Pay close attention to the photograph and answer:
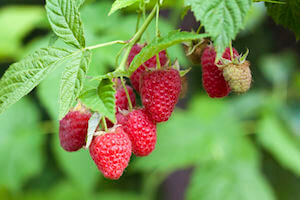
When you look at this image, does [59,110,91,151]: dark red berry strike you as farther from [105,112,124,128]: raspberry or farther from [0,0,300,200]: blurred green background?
[0,0,300,200]: blurred green background

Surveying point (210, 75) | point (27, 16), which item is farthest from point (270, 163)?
point (210, 75)

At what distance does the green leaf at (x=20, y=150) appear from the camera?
89.4 inches

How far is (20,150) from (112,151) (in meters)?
1.48

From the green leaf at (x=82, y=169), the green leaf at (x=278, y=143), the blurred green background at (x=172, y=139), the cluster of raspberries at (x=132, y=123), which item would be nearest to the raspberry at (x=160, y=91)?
the cluster of raspberries at (x=132, y=123)

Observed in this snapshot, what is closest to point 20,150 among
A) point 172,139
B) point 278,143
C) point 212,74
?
point 172,139

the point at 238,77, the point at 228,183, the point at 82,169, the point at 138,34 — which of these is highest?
the point at 138,34

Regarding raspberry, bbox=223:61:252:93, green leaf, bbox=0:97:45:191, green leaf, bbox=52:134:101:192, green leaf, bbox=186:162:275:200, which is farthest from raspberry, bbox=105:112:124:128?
green leaf, bbox=0:97:45:191

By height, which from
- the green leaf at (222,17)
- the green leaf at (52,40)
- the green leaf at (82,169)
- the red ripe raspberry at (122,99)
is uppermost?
the green leaf at (222,17)

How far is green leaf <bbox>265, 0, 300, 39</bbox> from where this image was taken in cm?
98

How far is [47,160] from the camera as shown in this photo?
100 inches

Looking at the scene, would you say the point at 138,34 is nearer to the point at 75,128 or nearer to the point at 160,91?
the point at 160,91

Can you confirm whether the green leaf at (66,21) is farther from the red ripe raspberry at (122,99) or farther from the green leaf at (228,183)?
the green leaf at (228,183)

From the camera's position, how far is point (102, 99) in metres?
0.82

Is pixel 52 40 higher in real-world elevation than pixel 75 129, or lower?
higher
